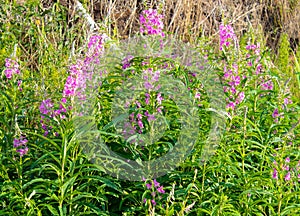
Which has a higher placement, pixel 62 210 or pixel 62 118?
pixel 62 118

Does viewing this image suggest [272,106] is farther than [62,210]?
Yes

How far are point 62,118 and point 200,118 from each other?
910mm

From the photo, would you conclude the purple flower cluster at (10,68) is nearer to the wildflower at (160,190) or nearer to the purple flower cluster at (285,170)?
the wildflower at (160,190)

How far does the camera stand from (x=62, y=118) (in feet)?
10.5

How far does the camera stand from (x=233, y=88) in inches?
139

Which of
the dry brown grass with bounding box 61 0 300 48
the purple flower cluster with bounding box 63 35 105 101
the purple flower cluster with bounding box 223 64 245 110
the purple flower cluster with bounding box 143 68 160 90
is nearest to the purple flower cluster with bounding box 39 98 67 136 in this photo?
the purple flower cluster with bounding box 63 35 105 101

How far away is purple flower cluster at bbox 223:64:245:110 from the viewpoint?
3453mm

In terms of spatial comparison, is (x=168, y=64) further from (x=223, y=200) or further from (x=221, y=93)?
(x=223, y=200)

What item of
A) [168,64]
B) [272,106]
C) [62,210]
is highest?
[168,64]

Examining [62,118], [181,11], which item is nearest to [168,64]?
[62,118]

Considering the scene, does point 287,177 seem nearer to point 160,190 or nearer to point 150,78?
point 160,190

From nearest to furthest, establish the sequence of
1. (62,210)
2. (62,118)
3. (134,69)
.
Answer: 1. (62,210)
2. (62,118)
3. (134,69)

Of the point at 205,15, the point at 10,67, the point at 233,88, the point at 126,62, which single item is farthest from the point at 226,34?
the point at 205,15

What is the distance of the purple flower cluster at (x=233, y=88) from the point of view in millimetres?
3453
